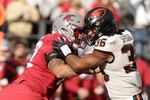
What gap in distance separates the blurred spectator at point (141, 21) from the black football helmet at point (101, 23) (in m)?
5.61

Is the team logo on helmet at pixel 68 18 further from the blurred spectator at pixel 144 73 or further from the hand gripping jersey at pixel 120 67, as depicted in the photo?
the blurred spectator at pixel 144 73

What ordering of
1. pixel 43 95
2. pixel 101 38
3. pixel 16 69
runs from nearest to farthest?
pixel 101 38 < pixel 43 95 < pixel 16 69

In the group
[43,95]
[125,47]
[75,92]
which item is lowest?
[75,92]

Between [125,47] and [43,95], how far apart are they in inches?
44.4

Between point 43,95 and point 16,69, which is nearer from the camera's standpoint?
point 43,95

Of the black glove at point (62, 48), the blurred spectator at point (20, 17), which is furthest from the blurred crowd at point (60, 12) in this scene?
the black glove at point (62, 48)

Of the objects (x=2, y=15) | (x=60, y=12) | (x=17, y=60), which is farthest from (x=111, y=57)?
(x=2, y=15)

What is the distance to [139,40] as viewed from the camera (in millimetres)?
12773

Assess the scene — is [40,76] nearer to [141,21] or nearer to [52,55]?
[52,55]

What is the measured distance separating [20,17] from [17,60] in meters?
1.36

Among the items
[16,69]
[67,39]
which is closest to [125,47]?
[67,39]

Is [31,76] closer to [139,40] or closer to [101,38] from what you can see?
[101,38]

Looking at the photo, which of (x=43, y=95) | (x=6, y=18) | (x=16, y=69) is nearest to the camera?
(x=43, y=95)

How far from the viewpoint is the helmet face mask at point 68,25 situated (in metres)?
7.66
